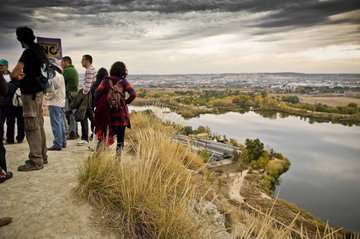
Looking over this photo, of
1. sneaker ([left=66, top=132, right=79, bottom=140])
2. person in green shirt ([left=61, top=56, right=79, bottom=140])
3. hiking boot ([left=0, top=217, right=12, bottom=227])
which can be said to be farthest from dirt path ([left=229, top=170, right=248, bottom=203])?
hiking boot ([left=0, top=217, right=12, bottom=227])

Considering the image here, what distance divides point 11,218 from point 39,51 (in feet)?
5.91

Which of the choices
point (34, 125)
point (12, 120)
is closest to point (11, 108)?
point (12, 120)

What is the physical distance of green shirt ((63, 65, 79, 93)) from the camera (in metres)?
4.64

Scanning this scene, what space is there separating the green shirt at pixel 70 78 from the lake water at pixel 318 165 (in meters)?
1.69

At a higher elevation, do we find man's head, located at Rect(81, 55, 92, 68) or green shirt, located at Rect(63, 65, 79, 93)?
man's head, located at Rect(81, 55, 92, 68)

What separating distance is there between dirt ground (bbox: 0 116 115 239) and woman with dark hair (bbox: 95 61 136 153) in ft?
2.26

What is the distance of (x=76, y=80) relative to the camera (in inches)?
189

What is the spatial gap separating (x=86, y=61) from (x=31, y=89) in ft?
5.32

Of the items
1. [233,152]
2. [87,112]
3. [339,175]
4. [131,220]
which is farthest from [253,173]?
[131,220]

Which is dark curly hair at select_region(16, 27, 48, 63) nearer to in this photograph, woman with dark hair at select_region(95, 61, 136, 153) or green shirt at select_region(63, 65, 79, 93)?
woman with dark hair at select_region(95, 61, 136, 153)

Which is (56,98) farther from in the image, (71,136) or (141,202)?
(141,202)

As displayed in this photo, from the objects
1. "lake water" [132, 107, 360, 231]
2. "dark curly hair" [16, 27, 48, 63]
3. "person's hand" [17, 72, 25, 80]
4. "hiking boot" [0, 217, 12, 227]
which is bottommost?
"lake water" [132, 107, 360, 231]

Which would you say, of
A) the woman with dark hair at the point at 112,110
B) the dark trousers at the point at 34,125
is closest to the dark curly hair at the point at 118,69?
the woman with dark hair at the point at 112,110

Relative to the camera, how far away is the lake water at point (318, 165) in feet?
66.1
